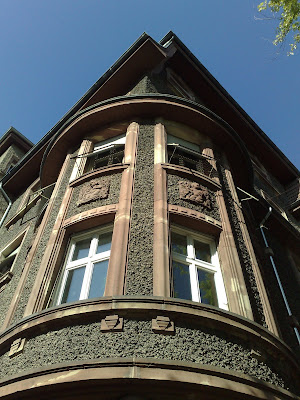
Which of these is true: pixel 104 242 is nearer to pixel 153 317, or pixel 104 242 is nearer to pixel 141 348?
pixel 153 317

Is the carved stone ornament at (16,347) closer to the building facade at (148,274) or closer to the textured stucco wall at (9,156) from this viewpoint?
the building facade at (148,274)

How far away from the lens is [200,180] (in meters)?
8.41

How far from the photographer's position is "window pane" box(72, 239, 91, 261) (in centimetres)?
704

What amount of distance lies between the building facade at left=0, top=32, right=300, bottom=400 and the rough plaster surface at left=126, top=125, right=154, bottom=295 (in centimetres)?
2

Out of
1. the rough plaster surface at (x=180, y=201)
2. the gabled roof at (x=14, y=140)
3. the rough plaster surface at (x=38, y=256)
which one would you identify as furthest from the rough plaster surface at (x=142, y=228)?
the gabled roof at (x=14, y=140)

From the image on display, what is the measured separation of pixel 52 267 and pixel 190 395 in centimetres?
329

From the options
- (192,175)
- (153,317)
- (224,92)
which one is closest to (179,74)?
(224,92)

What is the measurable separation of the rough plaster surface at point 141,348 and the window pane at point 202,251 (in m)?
1.92

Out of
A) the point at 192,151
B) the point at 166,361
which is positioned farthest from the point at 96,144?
the point at 166,361

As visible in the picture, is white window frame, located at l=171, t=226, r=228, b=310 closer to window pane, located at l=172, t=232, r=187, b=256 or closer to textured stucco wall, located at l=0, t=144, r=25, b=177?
window pane, located at l=172, t=232, r=187, b=256

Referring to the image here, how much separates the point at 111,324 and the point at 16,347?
1.54m

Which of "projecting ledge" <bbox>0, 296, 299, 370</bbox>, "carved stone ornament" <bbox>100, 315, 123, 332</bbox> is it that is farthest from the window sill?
"carved stone ornament" <bbox>100, 315, 123, 332</bbox>

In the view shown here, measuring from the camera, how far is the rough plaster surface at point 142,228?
18.8 feet

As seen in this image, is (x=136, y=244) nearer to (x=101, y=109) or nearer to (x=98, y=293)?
(x=98, y=293)
